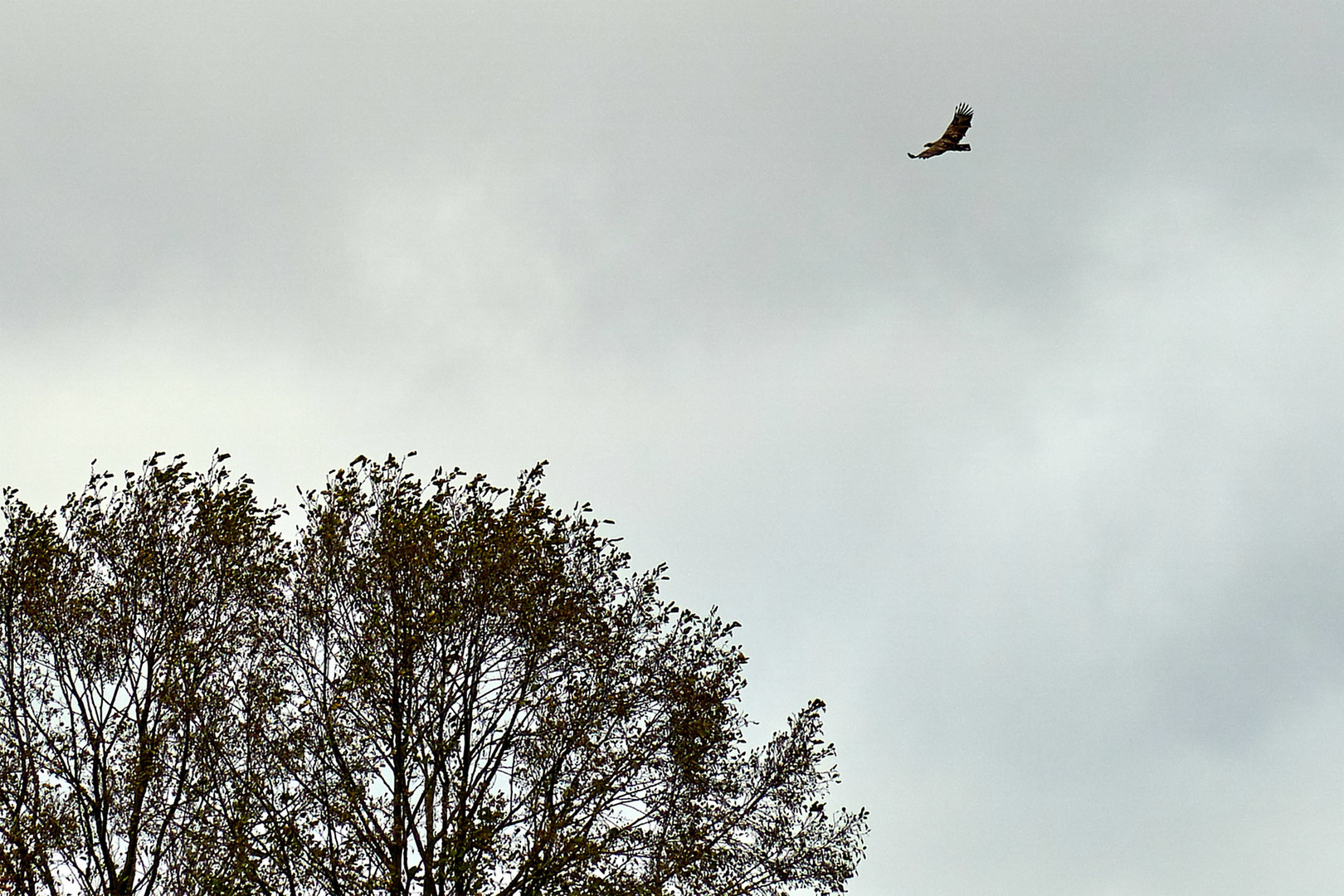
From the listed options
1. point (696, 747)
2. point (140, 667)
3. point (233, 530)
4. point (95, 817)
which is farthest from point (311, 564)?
point (696, 747)

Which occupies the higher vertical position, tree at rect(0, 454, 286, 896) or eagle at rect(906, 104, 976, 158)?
eagle at rect(906, 104, 976, 158)

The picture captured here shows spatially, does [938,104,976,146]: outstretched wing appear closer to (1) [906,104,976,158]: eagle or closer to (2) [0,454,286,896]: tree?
(1) [906,104,976,158]: eagle

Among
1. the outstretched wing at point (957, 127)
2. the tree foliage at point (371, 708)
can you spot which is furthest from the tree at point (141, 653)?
the outstretched wing at point (957, 127)

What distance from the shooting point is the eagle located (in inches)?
1320

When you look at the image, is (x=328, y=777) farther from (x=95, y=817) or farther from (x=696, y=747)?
(x=696, y=747)

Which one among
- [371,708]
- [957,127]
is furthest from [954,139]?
[371,708]

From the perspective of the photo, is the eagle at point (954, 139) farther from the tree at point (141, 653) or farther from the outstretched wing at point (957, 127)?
the tree at point (141, 653)

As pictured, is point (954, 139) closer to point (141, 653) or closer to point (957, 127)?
point (957, 127)

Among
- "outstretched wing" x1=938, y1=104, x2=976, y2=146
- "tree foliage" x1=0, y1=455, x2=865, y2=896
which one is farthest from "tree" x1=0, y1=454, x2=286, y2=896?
"outstretched wing" x1=938, y1=104, x2=976, y2=146

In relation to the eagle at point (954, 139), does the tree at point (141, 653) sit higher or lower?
lower

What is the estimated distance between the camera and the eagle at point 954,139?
110 feet

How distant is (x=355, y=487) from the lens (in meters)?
31.9

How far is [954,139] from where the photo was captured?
112 ft

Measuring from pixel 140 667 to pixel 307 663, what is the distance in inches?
126
